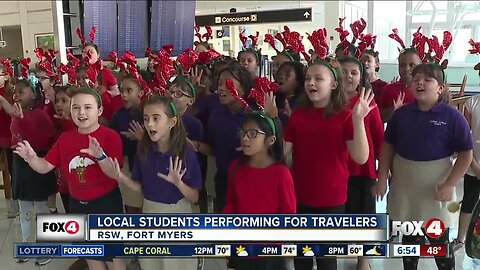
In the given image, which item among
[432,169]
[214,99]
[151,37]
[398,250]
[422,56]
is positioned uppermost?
[151,37]

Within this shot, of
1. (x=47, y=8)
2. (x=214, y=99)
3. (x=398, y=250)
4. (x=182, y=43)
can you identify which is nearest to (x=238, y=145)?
(x=214, y=99)

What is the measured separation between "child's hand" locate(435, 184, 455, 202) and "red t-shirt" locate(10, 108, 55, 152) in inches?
86.6

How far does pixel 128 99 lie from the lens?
9.05 feet

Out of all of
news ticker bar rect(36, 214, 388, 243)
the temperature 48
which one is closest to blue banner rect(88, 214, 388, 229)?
news ticker bar rect(36, 214, 388, 243)

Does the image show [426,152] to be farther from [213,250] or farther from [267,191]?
[213,250]

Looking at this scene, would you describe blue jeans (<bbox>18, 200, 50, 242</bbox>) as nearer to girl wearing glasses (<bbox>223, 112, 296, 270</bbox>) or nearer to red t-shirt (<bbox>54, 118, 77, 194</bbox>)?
red t-shirt (<bbox>54, 118, 77, 194</bbox>)

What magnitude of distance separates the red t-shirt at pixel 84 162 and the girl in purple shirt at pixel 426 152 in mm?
1279

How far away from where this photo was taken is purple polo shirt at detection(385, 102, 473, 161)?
6.92 feet

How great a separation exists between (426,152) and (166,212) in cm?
120

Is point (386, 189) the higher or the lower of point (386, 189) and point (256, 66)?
the lower

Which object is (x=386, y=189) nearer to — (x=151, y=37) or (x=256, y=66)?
(x=256, y=66)

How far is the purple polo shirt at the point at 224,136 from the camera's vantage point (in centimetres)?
246

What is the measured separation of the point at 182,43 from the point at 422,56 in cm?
377

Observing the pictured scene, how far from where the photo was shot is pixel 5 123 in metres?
3.42
